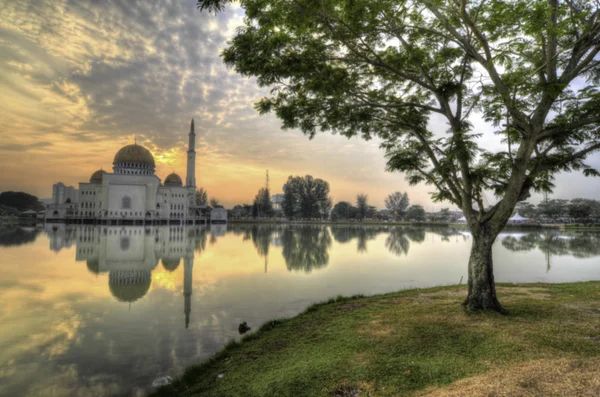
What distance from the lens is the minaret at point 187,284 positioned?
9395mm

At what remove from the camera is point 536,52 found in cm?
724

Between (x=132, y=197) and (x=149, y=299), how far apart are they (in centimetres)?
7401

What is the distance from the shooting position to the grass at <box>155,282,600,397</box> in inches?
154

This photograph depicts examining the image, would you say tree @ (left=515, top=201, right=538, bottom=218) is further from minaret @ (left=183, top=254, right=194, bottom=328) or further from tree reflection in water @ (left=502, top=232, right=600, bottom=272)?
minaret @ (left=183, top=254, right=194, bottom=328)

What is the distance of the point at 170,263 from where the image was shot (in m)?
17.9

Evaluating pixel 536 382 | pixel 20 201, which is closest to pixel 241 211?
pixel 20 201

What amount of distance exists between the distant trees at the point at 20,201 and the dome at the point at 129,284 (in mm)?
113742

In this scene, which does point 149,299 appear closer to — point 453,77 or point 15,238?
point 453,77

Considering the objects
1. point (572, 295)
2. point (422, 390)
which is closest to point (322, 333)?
point (422, 390)

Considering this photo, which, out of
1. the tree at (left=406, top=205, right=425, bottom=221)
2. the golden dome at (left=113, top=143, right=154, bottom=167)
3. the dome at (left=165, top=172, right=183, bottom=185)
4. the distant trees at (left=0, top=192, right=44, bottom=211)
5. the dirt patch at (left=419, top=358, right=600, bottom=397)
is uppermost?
the golden dome at (left=113, top=143, right=154, bottom=167)

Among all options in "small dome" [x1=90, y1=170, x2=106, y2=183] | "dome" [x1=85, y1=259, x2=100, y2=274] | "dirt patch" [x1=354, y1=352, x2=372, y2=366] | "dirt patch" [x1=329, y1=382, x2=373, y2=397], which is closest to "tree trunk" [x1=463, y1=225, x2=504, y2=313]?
"dirt patch" [x1=354, y1=352, x2=372, y2=366]

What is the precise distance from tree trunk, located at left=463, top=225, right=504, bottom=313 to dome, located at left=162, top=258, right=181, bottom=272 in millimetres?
13043

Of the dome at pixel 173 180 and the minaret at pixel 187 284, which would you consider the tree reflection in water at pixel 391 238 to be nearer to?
the minaret at pixel 187 284

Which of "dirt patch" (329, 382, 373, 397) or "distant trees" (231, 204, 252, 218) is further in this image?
"distant trees" (231, 204, 252, 218)
